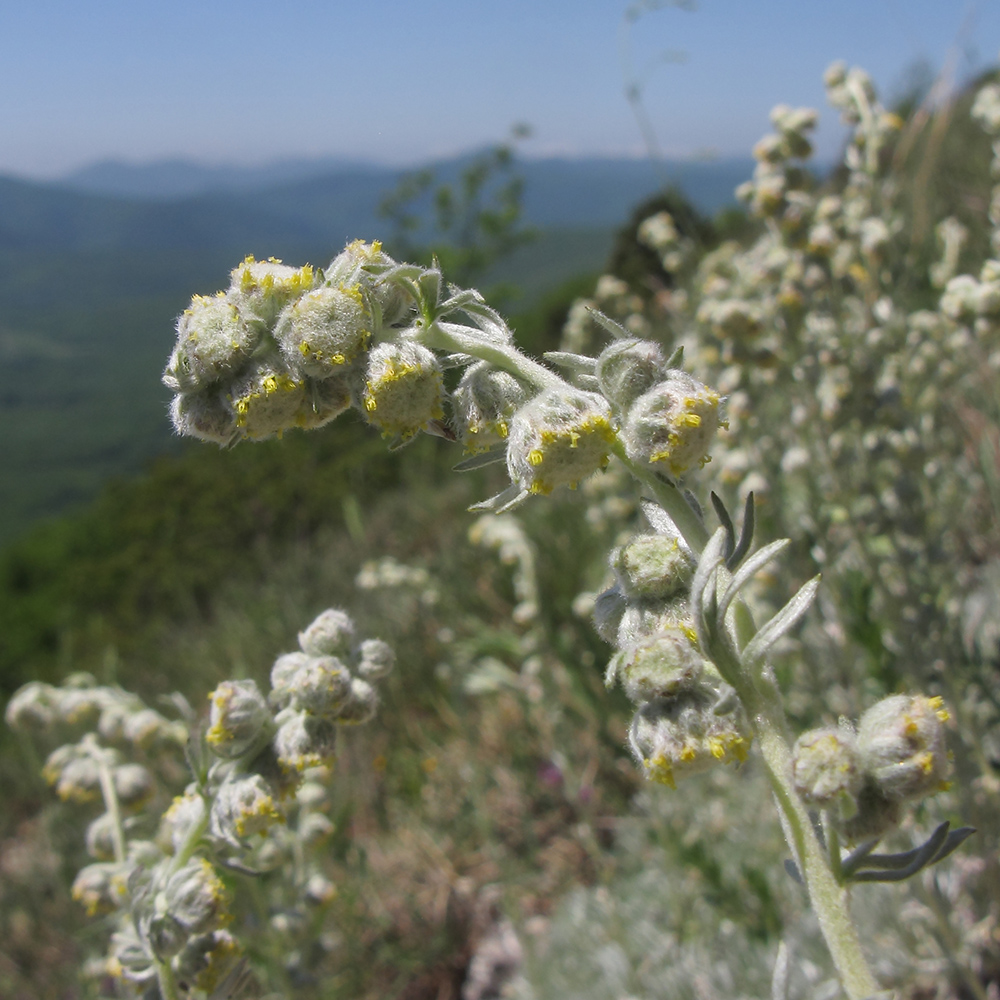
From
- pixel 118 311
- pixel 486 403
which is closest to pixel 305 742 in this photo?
pixel 486 403

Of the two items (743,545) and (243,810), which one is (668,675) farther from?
(243,810)

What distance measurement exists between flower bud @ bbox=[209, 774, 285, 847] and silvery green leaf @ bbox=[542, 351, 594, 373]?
0.94 meters

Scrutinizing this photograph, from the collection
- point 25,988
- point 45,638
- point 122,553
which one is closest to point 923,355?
point 25,988

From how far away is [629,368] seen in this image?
1226mm

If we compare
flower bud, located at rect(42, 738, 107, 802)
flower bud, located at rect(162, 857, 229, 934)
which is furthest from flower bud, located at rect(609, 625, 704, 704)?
flower bud, located at rect(42, 738, 107, 802)

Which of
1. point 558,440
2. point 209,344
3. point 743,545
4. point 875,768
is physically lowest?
point 875,768

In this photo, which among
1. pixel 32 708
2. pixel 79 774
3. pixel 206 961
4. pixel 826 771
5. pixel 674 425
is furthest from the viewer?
pixel 32 708

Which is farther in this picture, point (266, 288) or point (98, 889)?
point (98, 889)

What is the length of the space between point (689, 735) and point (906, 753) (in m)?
0.27

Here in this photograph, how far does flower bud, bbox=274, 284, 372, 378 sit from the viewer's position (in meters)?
1.24

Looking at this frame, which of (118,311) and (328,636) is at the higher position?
(328,636)

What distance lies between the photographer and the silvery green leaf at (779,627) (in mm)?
1047

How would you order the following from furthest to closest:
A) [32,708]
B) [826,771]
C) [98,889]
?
[32,708]
[98,889]
[826,771]

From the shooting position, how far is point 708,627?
1062 mm
